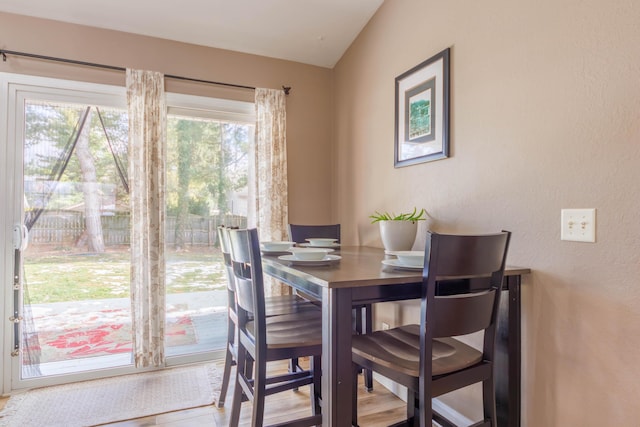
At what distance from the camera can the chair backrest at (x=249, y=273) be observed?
1362 mm

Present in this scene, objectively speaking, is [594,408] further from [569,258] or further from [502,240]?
[502,240]

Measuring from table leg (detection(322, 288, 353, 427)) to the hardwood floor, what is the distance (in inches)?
35.8

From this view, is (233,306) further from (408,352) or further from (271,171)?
(271,171)

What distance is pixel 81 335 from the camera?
2.40m

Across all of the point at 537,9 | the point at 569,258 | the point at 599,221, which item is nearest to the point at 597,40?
the point at 537,9

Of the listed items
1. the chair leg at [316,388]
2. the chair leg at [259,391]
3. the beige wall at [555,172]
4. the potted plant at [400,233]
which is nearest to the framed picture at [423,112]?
the beige wall at [555,172]

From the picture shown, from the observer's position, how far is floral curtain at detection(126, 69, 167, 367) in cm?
238

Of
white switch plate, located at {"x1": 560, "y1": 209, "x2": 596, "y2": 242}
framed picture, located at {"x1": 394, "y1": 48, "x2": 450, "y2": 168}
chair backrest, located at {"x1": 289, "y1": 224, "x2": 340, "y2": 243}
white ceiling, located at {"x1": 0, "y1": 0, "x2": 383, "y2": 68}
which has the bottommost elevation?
chair backrest, located at {"x1": 289, "y1": 224, "x2": 340, "y2": 243}

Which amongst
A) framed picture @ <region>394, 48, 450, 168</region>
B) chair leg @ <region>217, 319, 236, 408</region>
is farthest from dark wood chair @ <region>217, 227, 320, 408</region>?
framed picture @ <region>394, 48, 450, 168</region>

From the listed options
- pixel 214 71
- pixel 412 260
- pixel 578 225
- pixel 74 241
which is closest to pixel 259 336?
pixel 412 260

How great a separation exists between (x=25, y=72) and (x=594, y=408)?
337cm

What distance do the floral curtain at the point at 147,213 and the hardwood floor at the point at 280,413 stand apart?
64 centimetres

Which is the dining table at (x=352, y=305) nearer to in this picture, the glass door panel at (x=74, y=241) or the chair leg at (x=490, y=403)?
the chair leg at (x=490, y=403)

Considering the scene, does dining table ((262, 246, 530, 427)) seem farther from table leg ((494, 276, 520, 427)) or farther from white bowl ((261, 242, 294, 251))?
white bowl ((261, 242, 294, 251))
